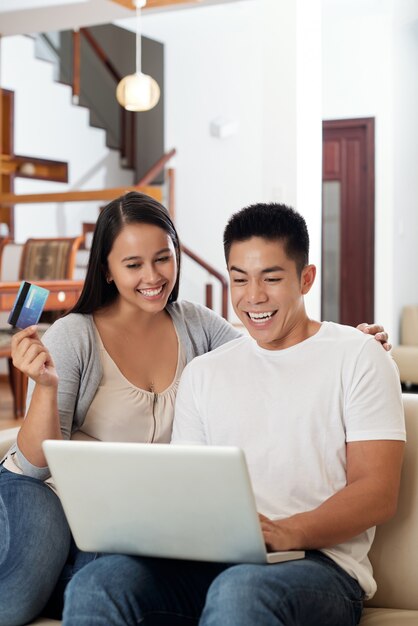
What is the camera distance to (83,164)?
25.3 ft

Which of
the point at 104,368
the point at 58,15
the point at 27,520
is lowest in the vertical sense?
the point at 27,520

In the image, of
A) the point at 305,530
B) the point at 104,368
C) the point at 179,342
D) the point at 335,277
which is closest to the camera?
the point at 305,530

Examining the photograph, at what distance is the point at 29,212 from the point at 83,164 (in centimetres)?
93

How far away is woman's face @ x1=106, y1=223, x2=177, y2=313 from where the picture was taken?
1.78 m

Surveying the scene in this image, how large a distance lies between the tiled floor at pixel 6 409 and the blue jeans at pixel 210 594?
341 centimetres

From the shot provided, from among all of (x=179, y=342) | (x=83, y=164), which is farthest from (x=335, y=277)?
(x=179, y=342)

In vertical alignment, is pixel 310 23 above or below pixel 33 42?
below

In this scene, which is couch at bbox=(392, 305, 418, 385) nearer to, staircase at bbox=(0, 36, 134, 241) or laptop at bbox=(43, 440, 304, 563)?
staircase at bbox=(0, 36, 134, 241)

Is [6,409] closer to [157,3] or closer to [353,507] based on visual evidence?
[157,3]

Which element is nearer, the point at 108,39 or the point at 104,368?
the point at 104,368

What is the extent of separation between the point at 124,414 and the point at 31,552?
13.3 inches

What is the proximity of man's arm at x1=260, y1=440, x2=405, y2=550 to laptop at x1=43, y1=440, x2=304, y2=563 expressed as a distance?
31 millimetres

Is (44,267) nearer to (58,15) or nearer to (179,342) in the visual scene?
(58,15)

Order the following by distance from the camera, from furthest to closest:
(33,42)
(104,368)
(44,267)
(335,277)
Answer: (335,277) < (33,42) < (44,267) < (104,368)
